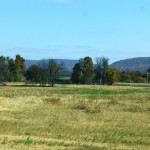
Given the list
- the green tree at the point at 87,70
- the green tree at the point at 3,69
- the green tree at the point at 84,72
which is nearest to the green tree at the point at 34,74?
the green tree at the point at 3,69

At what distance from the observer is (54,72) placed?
131m

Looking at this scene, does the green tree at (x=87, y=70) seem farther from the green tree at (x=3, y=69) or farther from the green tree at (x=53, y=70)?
the green tree at (x=3, y=69)

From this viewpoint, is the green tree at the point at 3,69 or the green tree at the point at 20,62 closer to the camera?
the green tree at the point at 3,69

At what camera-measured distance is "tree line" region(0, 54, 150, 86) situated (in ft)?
423

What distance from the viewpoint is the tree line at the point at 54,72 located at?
129 m

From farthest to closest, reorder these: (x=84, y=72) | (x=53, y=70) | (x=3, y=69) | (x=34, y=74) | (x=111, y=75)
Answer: (x=111, y=75), (x=84, y=72), (x=3, y=69), (x=53, y=70), (x=34, y=74)

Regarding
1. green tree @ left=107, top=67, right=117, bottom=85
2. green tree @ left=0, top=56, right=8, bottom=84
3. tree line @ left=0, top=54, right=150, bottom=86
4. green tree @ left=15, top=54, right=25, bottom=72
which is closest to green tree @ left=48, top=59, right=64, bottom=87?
tree line @ left=0, top=54, right=150, bottom=86

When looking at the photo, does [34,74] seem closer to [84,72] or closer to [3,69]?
[3,69]

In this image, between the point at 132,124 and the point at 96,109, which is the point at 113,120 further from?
the point at 96,109

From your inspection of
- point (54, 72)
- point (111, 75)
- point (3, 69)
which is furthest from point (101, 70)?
point (3, 69)

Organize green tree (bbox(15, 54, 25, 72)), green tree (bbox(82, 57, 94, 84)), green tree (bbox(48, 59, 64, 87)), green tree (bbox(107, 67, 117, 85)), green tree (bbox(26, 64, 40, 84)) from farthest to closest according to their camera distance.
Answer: green tree (bbox(15, 54, 25, 72))
green tree (bbox(107, 67, 117, 85))
green tree (bbox(82, 57, 94, 84))
green tree (bbox(48, 59, 64, 87))
green tree (bbox(26, 64, 40, 84))

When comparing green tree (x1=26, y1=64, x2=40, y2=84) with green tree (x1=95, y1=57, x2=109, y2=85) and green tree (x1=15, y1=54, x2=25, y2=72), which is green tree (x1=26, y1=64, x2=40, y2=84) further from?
green tree (x1=95, y1=57, x2=109, y2=85)

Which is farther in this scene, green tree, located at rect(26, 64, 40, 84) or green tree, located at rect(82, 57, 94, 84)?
green tree, located at rect(82, 57, 94, 84)

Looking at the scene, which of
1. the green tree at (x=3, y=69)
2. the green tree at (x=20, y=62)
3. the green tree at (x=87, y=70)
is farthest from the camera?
the green tree at (x=20, y=62)
